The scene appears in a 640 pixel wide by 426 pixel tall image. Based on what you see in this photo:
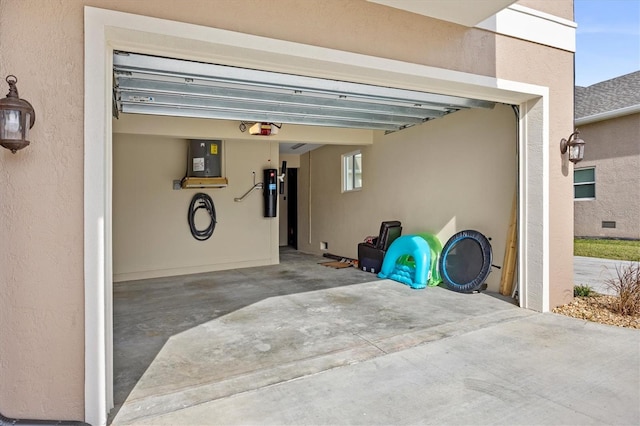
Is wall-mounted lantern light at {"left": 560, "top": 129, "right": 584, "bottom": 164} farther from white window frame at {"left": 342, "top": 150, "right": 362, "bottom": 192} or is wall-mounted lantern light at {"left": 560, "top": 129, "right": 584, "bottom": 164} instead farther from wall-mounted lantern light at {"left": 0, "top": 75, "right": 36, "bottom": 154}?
wall-mounted lantern light at {"left": 0, "top": 75, "right": 36, "bottom": 154}

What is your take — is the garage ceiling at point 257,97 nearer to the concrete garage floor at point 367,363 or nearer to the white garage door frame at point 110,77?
the white garage door frame at point 110,77

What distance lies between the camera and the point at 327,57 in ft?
9.59

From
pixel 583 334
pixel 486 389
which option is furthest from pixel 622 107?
pixel 486 389

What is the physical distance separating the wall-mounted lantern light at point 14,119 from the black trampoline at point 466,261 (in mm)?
5057

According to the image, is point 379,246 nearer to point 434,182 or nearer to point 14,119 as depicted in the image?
point 434,182

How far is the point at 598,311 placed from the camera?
4.13 m

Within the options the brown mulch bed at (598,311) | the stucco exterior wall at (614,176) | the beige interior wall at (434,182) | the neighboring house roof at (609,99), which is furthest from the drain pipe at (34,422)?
the neighboring house roof at (609,99)

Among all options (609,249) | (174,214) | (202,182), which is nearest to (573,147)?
(609,249)

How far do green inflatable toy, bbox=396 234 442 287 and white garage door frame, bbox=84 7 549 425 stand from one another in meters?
2.68

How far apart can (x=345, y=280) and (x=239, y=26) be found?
456cm

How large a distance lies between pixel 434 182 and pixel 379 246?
1525mm

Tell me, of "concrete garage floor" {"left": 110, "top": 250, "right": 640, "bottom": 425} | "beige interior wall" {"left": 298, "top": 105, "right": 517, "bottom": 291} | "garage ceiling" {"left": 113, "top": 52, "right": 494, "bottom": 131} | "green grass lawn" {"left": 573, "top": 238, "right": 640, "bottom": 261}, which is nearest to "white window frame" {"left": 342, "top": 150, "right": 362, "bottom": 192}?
"beige interior wall" {"left": 298, "top": 105, "right": 517, "bottom": 291}

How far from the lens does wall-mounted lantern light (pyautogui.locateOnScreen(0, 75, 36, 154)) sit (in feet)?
6.18

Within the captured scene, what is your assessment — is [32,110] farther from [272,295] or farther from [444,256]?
[444,256]
